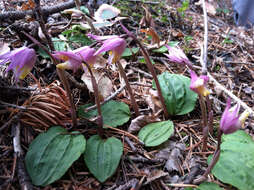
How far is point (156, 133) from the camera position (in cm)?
134

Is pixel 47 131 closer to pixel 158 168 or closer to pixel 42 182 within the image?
pixel 42 182

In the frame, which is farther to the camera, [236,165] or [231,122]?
[236,165]

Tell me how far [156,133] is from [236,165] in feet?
1.51

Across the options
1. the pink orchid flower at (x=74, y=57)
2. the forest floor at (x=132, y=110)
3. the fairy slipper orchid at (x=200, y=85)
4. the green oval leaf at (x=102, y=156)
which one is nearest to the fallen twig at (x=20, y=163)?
the forest floor at (x=132, y=110)

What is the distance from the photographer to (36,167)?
42.9 inches

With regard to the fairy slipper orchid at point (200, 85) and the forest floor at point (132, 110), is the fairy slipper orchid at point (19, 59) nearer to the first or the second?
the forest floor at point (132, 110)

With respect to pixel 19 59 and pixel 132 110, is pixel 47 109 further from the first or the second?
pixel 132 110

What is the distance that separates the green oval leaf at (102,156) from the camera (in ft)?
3.63

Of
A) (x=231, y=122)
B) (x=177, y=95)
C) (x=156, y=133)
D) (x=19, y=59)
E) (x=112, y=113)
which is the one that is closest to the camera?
(x=231, y=122)

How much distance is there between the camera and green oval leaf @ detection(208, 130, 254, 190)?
1052mm

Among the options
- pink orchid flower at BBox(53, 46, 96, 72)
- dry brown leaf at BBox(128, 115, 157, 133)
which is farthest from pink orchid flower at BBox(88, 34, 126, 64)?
dry brown leaf at BBox(128, 115, 157, 133)

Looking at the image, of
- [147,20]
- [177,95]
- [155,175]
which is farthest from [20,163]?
[147,20]

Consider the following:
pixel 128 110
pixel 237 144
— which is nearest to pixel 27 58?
pixel 128 110

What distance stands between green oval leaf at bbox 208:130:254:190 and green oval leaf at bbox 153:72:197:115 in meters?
0.39
